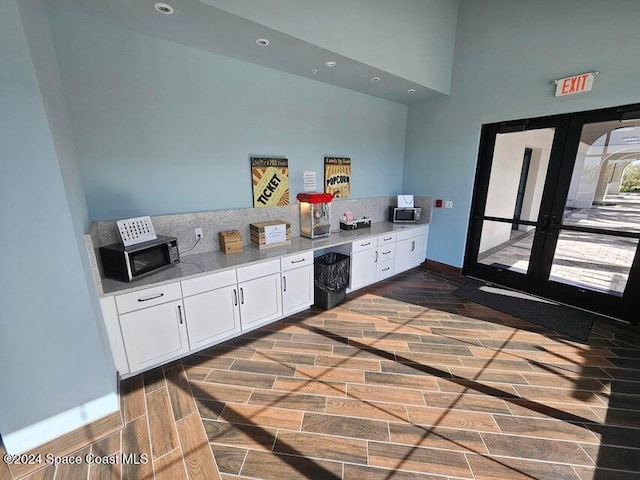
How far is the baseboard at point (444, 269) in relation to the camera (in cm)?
426

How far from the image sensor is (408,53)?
3152 millimetres

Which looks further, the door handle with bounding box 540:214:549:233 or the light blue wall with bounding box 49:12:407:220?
the door handle with bounding box 540:214:549:233

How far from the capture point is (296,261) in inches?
115

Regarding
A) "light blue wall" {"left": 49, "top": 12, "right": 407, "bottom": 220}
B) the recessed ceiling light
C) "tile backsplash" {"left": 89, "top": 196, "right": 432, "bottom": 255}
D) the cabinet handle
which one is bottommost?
the cabinet handle

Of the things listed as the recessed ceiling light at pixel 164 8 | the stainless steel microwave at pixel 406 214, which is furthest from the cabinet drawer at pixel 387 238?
the recessed ceiling light at pixel 164 8

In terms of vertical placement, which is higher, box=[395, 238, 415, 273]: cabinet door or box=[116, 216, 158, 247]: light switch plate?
box=[116, 216, 158, 247]: light switch plate

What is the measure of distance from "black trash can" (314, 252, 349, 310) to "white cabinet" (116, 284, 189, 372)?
1531mm

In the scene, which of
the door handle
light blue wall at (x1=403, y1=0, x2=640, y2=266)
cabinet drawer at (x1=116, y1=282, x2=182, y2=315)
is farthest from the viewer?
the door handle

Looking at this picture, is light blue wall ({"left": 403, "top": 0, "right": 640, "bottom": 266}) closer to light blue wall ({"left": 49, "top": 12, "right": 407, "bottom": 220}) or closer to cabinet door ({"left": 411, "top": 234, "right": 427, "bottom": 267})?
cabinet door ({"left": 411, "top": 234, "right": 427, "bottom": 267})

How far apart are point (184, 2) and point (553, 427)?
382cm

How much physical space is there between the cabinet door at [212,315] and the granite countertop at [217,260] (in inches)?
8.6

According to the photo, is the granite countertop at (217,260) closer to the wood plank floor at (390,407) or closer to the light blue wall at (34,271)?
the light blue wall at (34,271)

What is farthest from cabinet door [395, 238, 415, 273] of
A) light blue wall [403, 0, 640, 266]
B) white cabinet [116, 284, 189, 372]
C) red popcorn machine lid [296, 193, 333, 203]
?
white cabinet [116, 284, 189, 372]

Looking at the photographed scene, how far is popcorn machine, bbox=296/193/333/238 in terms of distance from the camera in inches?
129
